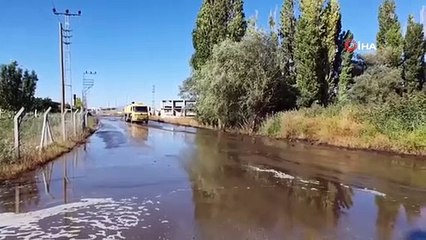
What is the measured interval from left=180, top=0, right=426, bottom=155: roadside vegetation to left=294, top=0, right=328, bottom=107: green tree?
0.28ft

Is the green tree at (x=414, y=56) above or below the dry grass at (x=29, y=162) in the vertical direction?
above

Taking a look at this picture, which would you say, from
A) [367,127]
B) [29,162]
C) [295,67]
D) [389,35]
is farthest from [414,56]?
[29,162]

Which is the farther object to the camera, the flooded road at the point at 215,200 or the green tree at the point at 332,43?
the green tree at the point at 332,43

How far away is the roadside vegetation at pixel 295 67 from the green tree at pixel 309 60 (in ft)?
0.28

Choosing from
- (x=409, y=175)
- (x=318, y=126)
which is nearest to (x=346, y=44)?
(x=318, y=126)

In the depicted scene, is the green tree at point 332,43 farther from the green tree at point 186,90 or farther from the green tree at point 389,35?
the green tree at point 186,90

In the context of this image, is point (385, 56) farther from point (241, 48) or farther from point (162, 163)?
point (162, 163)

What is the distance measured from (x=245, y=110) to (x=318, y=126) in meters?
11.8

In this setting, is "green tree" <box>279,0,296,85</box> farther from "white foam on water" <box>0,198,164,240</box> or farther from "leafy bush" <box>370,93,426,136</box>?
"white foam on water" <box>0,198,164,240</box>

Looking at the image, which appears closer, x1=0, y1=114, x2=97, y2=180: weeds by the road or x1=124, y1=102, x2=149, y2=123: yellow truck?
x1=0, y1=114, x2=97, y2=180: weeds by the road

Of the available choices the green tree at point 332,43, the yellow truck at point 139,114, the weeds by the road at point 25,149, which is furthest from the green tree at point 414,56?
the yellow truck at point 139,114

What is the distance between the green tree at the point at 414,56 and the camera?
41.1 metres

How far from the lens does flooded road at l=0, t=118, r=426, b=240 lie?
672 centimetres

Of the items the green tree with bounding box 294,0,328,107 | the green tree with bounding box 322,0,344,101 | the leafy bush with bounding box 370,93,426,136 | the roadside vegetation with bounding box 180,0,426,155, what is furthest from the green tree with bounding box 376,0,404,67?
the leafy bush with bounding box 370,93,426,136
